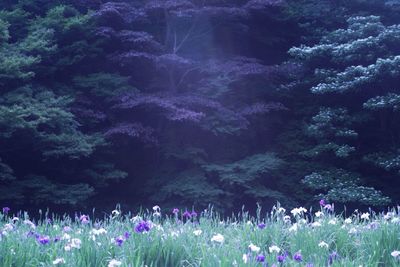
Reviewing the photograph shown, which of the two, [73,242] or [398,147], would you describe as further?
[398,147]

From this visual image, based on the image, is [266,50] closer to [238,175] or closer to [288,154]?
[288,154]

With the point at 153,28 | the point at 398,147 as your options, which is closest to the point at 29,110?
the point at 153,28

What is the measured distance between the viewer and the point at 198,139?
11562 millimetres

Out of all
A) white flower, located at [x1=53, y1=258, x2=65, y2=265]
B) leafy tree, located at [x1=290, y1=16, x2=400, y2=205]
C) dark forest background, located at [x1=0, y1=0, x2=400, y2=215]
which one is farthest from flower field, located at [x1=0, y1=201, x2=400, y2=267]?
leafy tree, located at [x1=290, y1=16, x2=400, y2=205]

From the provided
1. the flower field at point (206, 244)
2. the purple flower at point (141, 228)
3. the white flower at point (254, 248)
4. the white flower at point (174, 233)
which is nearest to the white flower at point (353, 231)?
the flower field at point (206, 244)

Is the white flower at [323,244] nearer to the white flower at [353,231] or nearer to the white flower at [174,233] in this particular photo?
the white flower at [353,231]

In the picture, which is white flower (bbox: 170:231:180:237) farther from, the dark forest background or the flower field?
the dark forest background

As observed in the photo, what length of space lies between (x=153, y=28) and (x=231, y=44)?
1772 mm

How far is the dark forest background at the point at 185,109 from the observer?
10.2m

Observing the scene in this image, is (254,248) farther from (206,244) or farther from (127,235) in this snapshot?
(127,235)

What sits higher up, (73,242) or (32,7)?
(32,7)

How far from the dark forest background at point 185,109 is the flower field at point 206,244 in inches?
238

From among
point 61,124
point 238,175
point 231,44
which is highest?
point 231,44

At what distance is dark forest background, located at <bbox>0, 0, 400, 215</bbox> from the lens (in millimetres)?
10242
